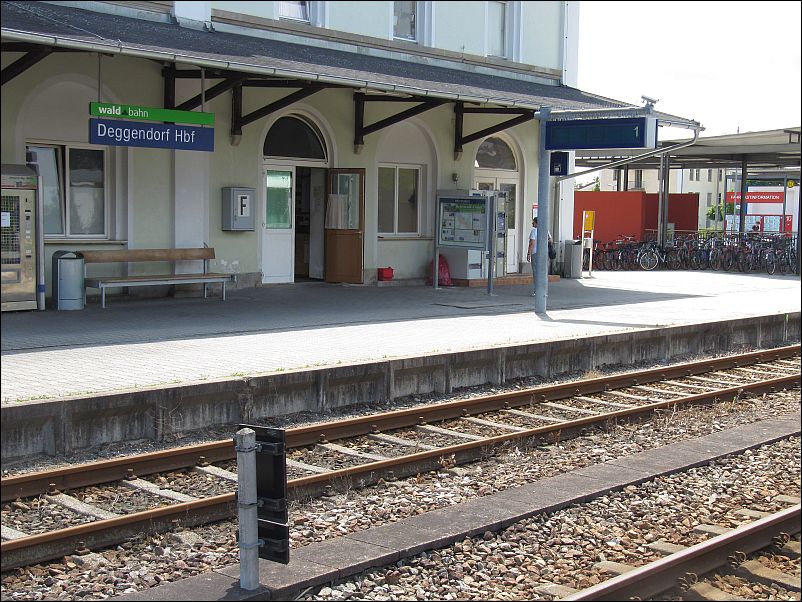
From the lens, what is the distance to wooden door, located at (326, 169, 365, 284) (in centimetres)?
1895

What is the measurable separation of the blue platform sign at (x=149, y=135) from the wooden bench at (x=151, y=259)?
1.83m

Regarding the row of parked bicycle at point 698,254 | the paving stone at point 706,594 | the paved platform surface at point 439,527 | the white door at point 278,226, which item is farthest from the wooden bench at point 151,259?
the row of parked bicycle at point 698,254

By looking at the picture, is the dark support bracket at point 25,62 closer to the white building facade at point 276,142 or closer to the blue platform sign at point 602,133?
the white building facade at point 276,142

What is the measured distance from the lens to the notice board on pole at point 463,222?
18703 mm

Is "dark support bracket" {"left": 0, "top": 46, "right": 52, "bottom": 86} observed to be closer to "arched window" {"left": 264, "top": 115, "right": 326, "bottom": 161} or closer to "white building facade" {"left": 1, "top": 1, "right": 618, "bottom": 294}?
"white building facade" {"left": 1, "top": 1, "right": 618, "bottom": 294}

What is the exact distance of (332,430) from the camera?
8703 millimetres

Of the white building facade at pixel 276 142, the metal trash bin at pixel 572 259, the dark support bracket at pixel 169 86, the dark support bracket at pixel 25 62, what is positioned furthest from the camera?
the metal trash bin at pixel 572 259

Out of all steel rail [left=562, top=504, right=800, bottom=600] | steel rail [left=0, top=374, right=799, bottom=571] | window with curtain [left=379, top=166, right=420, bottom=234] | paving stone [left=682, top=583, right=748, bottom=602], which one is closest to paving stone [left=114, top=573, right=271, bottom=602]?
steel rail [left=0, top=374, right=799, bottom=571]

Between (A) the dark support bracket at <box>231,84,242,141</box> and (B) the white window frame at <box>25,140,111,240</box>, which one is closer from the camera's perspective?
(B) the white window frame at <box>25,140,111,240</box>

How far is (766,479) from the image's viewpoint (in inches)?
309

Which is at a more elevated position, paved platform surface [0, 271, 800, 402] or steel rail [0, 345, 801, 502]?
paved platform surface [0, 271, 800, 402]

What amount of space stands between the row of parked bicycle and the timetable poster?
11.8 meters

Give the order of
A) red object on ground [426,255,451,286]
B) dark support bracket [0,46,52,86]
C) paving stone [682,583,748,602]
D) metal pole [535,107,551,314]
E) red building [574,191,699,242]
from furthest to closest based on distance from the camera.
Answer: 1. red building [574,191,699,242]
2. red object on ground [426,255,451,286]
3. metal pole [535,107,551,314]
4. dark support bracket [0,46,52,86]
5. paving stone [682,583,748,602]

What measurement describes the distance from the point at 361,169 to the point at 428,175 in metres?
2.58
